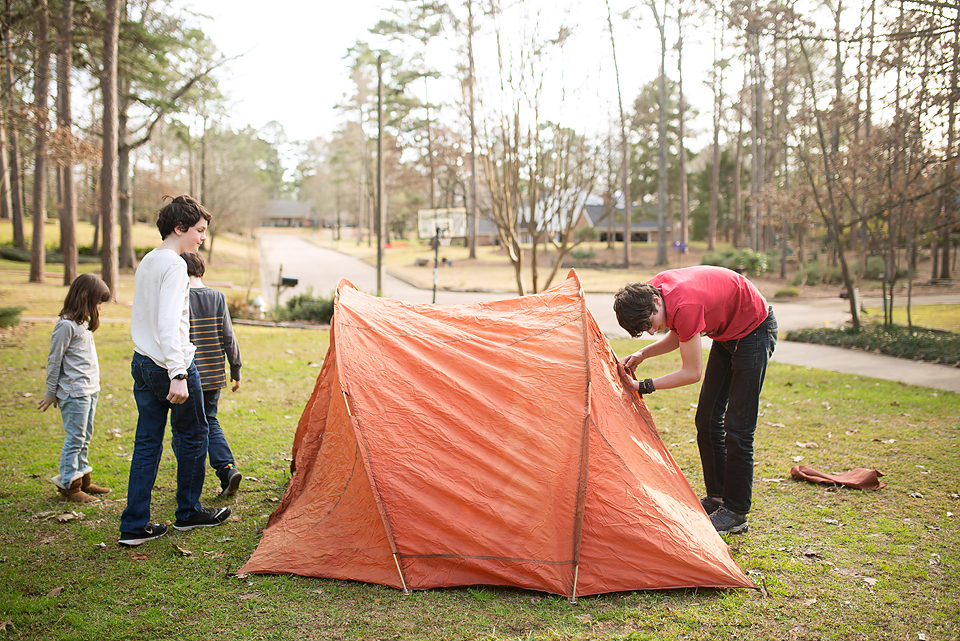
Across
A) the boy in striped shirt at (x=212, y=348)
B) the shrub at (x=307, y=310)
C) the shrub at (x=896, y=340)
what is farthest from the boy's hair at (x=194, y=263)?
the shrub at (x=896, y=340)

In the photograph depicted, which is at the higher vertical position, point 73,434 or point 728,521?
point 73,434

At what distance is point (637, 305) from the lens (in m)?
3.38

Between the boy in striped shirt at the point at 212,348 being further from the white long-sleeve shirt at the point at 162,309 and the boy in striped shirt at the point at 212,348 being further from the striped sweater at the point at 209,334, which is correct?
the white long-sleeve shirt at the point at 162,309

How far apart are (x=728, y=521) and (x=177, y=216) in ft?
12.1

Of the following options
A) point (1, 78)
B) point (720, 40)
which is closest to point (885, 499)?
point (1, 78)

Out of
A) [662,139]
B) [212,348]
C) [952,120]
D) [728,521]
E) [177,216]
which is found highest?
[662,139]

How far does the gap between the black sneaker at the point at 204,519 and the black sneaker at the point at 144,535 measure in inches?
4.5

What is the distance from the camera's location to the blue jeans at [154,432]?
11.4 feet

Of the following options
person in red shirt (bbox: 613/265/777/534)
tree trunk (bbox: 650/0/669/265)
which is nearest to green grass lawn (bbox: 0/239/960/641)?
person in red shirt (bbox: 613/265/777/534)

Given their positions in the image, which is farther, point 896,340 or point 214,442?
point 896,340

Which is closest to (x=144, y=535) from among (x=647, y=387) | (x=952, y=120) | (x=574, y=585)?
(x=574, y=585)

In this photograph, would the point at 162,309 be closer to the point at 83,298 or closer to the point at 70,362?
the point at 83,298

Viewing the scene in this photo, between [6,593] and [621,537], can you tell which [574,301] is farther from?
[6,593]

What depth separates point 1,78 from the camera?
16031 mm
